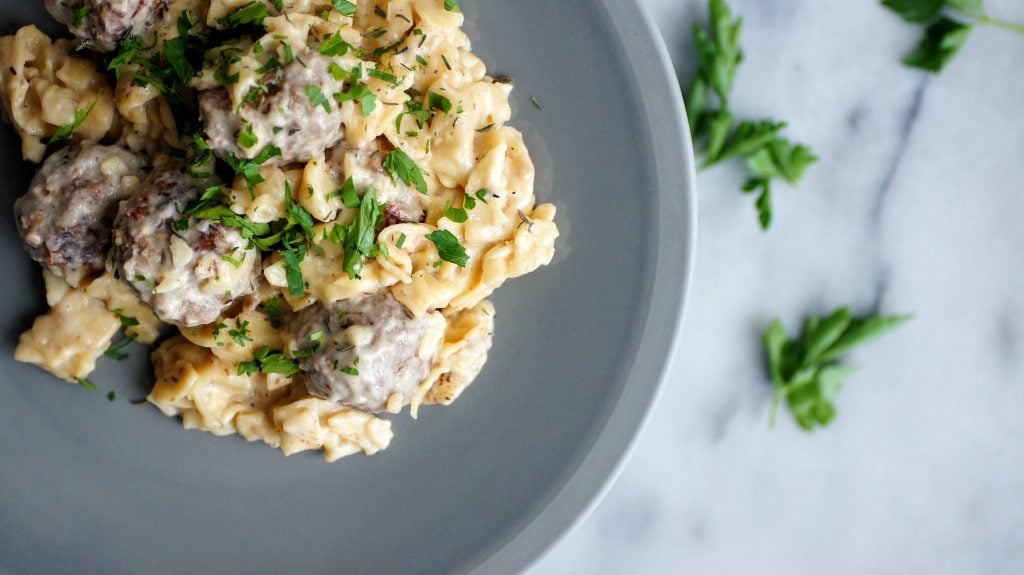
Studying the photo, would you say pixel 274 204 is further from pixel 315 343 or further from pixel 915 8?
pixel 915 8

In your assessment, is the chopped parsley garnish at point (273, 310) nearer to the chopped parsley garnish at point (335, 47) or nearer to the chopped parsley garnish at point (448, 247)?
the chopped parsley garnish at point (448, 247)

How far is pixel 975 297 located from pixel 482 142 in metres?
2.73

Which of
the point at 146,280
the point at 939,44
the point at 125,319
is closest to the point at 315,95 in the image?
the point at 146,280

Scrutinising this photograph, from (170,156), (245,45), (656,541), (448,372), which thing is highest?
(245,45)

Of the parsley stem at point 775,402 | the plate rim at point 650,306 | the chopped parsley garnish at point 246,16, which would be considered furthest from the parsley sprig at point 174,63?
the parsley stem at point 775,402

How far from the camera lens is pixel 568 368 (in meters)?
3.85

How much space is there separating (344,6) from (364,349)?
120 cm

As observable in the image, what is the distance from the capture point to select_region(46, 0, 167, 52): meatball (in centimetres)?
308

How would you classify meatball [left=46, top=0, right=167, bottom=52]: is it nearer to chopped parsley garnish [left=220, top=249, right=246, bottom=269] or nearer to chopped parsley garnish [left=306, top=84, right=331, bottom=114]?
chopped parsley garnish [left=306, top=84, right=331, bottom=114]

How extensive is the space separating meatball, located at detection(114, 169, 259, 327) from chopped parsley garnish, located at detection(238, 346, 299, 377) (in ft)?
1.24

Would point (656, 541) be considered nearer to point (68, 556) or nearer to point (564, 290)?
point (564, 290)

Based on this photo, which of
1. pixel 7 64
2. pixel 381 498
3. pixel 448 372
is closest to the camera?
pixel 7 64

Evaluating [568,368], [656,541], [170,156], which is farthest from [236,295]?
[656,541]

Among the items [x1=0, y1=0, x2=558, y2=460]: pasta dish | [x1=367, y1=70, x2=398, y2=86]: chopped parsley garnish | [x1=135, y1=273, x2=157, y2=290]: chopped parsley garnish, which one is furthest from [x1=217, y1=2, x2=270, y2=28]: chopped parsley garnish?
[x1=135, y1=273, x2=157, y2=290]: chopped parsley garnish
